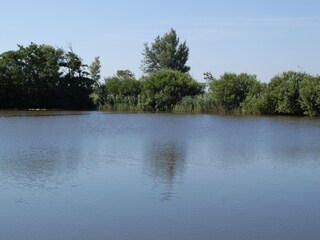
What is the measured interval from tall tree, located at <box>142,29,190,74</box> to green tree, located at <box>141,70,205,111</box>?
21302mm

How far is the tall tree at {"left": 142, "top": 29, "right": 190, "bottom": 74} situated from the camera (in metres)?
74.4

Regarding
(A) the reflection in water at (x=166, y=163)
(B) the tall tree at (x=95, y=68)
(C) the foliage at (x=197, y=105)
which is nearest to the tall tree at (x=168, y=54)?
(B) the tall tree at (x=95, y=68)

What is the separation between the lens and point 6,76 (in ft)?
163

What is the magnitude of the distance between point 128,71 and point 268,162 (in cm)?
7173

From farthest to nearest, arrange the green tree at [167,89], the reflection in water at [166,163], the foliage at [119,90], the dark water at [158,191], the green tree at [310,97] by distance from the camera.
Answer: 1. the foliage at [119,90]
2. the green tree at [167,89]
3. the green tree at [310,97]
4. the reflection in water at [166,163]
5. the dark water at [158,191]

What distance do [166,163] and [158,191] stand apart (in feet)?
12.7

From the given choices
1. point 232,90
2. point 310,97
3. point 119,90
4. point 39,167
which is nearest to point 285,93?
point 310,97

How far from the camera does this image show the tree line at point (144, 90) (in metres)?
42.0

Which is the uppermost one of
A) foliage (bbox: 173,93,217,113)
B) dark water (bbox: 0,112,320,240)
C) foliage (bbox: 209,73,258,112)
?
foliage (bbox: 209,73,258,112)

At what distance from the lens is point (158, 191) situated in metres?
9.77

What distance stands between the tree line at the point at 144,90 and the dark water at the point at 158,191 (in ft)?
81.9

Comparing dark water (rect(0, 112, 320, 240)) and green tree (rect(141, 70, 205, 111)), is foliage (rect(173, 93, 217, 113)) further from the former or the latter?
dark water (rect(0, 112, 320, 240))

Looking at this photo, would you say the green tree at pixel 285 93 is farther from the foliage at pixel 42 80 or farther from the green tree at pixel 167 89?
the foliage at pixel 42 80

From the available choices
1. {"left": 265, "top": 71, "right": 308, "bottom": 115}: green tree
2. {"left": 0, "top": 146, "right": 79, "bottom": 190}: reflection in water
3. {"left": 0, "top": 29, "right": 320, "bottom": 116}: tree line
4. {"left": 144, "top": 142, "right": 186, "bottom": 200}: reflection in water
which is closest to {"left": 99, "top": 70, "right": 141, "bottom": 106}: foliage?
{"left": 0, "top": 29, "right": 320, "bottom": 116}: tree line
